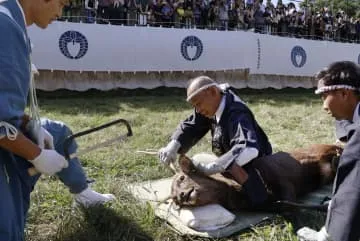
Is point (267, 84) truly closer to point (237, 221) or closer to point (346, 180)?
point (237, 221)

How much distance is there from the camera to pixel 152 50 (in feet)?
32.7

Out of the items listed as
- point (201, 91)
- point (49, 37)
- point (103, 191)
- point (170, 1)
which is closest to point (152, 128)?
point (103, 191)

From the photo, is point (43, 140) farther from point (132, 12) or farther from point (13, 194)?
point (132, 12)

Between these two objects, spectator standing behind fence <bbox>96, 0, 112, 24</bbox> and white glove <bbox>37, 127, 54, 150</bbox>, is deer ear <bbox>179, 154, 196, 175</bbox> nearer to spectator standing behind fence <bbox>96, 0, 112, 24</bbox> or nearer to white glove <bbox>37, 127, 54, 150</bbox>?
white glove <bbox>37, 127, 54, 150</bbox>

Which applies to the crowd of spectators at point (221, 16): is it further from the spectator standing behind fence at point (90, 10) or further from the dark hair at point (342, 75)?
the dark hair at point (342, 75)

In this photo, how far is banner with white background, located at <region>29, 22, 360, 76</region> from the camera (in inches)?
355

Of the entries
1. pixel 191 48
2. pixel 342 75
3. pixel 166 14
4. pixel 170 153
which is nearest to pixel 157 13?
pixel 166 14

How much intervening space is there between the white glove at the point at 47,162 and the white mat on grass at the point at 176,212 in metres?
1.16

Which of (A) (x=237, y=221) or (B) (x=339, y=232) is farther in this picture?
(A) (x=237, y=221)

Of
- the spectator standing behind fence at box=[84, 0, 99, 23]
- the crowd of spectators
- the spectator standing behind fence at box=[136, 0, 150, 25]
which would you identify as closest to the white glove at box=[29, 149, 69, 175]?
the crowd of spectators

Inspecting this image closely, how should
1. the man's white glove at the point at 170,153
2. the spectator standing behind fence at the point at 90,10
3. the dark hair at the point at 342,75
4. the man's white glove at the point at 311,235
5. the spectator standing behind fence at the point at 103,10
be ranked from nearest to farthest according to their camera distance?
the man's white glove at the point at 311,235
the dark hair at the point at 342,75
the man's white glove at the point at 170,153
the spectator standing behind fence at the point at 90,10
the spectator standing behind fence at the point at 103,10

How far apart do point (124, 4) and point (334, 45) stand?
5.96 meters

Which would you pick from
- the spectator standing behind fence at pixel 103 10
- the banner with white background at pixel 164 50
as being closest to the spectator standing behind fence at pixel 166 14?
the banner with white background at pixel 164 50

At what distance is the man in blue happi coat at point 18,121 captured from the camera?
1771 millimetres
